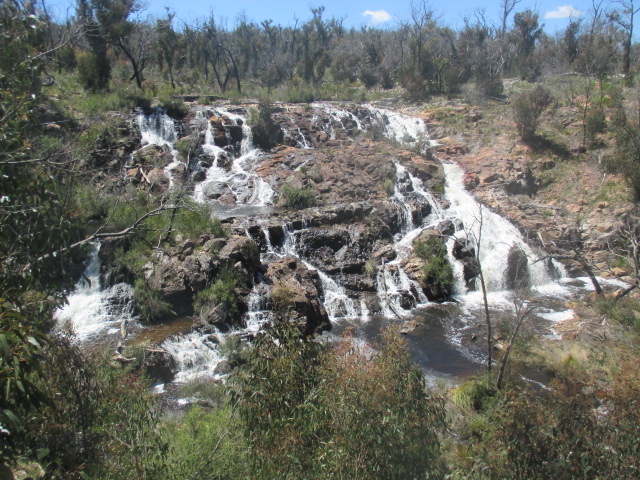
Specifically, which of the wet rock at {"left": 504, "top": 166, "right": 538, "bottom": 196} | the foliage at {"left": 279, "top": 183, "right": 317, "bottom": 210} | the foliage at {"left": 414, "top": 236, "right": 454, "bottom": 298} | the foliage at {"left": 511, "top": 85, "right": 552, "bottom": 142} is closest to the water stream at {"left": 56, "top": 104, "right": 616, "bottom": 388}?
the foliage at {"left": 414, "top": 236, "right": 454, "bottom": 298}

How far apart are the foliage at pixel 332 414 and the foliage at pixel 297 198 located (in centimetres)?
1598

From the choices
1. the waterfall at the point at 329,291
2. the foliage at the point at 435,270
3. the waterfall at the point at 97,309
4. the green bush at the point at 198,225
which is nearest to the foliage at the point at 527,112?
the foliage at the point at 435,270

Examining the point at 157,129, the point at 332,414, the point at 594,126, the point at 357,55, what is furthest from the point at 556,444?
the point at 357,55

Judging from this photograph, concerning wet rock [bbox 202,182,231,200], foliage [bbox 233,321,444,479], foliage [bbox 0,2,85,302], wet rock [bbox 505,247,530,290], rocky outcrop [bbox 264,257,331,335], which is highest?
foliage [bbox 0,2,85,302]

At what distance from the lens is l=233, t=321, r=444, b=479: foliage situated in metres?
4.37

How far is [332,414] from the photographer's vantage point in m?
4.50

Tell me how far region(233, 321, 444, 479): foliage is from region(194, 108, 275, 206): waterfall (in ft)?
58.5

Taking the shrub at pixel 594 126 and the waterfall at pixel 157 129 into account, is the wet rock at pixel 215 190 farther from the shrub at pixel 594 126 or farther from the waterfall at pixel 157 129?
the shrub at pixel 594 126

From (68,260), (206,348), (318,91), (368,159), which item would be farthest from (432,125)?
(68,260)

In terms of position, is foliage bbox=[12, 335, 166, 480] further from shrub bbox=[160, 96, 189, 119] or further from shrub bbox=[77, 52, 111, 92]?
shrub bbox=[77, 52, 111, 92]

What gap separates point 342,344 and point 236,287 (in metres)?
8.92

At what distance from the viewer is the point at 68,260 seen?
480cm

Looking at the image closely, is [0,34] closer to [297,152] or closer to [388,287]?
[388,287]

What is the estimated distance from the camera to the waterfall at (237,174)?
2330 cm
